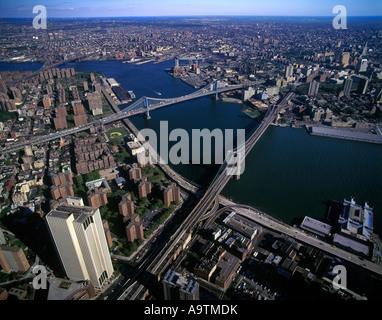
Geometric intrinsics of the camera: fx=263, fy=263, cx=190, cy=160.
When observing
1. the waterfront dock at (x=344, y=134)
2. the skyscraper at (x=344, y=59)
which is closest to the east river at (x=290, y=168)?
the waterfront dock at (x=344, y=134)

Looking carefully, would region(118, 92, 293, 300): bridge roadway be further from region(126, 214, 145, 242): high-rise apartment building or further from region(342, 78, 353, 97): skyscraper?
region(342, 78, 353, 97): skyscraper

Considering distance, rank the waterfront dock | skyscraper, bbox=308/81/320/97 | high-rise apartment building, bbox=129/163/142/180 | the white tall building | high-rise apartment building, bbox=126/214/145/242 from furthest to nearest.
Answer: skyscraper, bbox=308/81/320/97 → the waterfront dock → high-rise apartment building, bbox=129/163/142/180 → high-rise apartment building, bbox=126/214/145/242 → the white tall building

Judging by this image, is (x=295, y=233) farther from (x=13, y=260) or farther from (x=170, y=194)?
(x=13, y=260)

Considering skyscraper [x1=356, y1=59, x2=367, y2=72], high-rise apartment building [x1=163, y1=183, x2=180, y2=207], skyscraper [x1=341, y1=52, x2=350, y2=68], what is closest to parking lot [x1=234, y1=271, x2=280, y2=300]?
high-rise apartment building [x1=163, y1=183, x2=180, y2=207]

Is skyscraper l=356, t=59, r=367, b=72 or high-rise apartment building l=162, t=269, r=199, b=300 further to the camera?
skyscraper l=356, t=59, r=367, b=72

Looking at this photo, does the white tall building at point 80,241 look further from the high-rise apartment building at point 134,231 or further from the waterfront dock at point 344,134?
the waterfront dock at point 344,134
